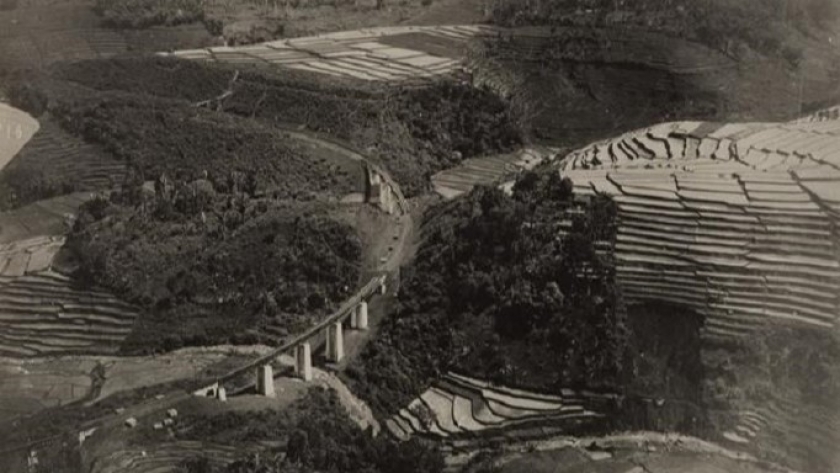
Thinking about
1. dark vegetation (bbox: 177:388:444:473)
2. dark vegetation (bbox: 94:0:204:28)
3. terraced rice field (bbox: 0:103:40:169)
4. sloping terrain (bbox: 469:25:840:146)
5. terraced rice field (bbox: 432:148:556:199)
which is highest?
dark vegetation (bbox: 94:0:204:28)

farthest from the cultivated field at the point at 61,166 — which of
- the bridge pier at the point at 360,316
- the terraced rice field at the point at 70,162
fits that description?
the bridge pier at the point at 360,316

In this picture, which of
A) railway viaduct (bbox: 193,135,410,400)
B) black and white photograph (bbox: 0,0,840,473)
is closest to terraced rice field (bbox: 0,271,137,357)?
black and white photograph (bbox: 0,0,840,473)

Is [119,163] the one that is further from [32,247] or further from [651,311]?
[651,311]

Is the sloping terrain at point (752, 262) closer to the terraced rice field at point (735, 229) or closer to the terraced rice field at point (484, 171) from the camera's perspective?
the terraced rice field at point (735, 229)

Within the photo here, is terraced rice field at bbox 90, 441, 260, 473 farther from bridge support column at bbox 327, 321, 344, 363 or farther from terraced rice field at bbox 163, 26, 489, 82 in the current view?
terraced rice field at bbox 163, 26, 489, 82

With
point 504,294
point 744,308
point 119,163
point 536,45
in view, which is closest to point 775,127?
point 744,308
